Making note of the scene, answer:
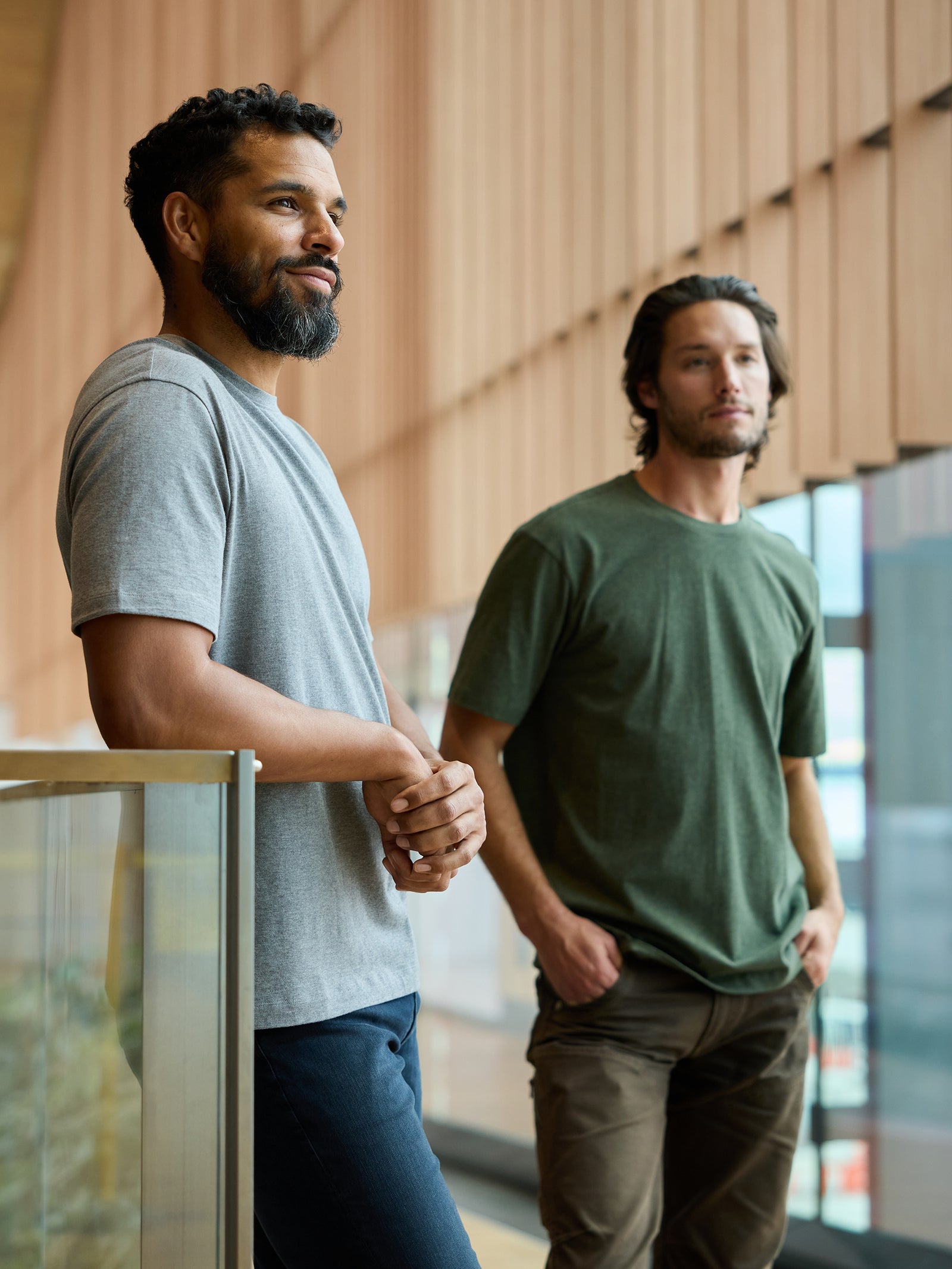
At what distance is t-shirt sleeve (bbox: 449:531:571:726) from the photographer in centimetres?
204

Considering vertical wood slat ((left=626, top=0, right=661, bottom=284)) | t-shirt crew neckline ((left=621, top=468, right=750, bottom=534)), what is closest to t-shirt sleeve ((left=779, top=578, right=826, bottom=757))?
t-shirt crew neckline ((left=621, top=468, right=750, bottom=534))

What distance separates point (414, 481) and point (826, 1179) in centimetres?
298

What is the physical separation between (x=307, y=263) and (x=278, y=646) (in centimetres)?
42

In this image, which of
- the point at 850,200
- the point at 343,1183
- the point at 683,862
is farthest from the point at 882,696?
the point at 343,1183

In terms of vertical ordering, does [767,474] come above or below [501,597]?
above

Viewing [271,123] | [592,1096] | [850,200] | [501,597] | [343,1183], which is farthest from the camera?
[850,200]

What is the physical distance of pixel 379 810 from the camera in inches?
47.8

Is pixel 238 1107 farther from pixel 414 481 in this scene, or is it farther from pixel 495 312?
pixel 414 481

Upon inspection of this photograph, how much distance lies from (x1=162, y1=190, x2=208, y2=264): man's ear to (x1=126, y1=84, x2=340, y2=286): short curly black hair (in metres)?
0.01

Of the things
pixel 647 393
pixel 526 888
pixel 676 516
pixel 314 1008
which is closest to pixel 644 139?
pixel 647 393

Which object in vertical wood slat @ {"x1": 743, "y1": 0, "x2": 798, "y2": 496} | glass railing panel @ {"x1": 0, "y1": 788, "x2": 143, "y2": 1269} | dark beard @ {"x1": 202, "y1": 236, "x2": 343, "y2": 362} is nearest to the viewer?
glass railing panel @ {"x1": 0, "y1": 788, "x2": 143, "y2": 1269}

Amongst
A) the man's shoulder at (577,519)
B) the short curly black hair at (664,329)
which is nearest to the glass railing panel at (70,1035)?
the man's shoulder at (577,519)

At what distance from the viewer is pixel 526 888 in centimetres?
198

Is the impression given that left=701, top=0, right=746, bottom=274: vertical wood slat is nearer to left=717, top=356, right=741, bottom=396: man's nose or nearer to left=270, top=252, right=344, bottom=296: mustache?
left=717, top=356, right=741, bottom=396: man's nose
